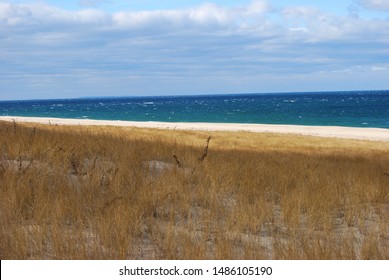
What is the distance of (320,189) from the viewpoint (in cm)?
799

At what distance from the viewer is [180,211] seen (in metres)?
6.64

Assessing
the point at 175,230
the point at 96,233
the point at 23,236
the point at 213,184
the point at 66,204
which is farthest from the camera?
the point at 213,184

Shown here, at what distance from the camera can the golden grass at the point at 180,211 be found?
495 centimetres

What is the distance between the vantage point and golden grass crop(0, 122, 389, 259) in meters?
4.95

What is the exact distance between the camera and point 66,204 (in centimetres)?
611

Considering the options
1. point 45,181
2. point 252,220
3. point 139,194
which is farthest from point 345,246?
point 45,181

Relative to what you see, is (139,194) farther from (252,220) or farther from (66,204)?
(252,220)

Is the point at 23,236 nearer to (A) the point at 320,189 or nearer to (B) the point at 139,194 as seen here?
(B) the point at 139,194

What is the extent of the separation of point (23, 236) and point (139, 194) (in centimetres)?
210
